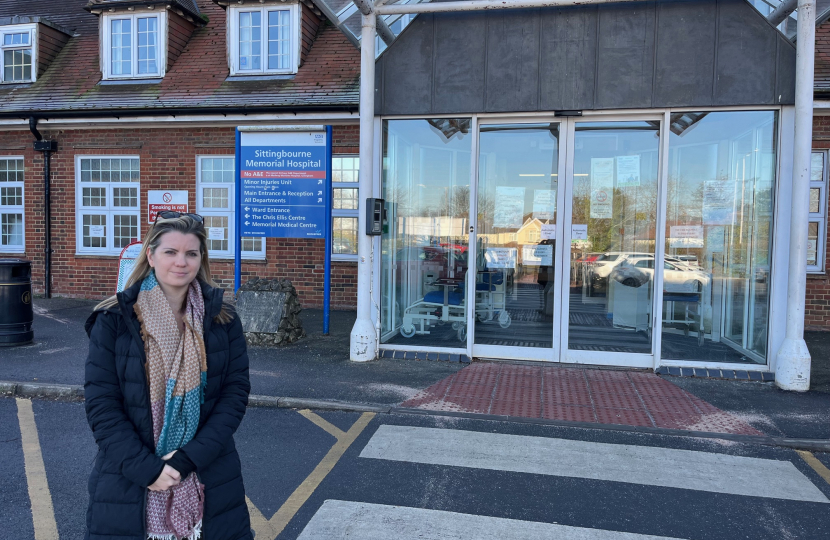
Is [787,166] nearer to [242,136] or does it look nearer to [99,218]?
[242,136]

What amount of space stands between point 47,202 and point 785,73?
13.4 metres

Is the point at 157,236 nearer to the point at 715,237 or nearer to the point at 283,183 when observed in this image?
the point at 283,183

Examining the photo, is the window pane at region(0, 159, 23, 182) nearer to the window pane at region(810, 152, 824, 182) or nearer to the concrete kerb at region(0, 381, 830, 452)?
the concrete kerb at region(0, 381, 830, 452)

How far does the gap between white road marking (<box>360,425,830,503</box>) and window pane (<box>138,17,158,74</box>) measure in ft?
35.3

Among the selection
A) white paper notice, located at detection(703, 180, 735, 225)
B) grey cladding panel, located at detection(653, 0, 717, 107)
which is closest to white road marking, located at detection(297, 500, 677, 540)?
white paper notice, located at detection(703, 180, 735, 225)

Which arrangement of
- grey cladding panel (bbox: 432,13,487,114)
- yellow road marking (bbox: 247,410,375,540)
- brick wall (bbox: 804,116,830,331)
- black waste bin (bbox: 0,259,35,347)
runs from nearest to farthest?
yellow road marking (bbox: 247,410,375,540) → grey cladding panel (bbox: 432,13,487,114) → black waste bin (bbox: 0,259,35,347) → brick wall (bbox: 804,116,830,331)

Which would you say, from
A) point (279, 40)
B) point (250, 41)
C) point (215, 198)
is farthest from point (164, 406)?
point (250, 41)

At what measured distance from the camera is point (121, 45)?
12758 mm

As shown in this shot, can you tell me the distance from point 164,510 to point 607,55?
6.89m

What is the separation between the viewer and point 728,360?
285 inches

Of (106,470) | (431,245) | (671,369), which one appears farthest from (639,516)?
(431,245)

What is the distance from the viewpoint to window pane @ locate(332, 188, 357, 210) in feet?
39.0

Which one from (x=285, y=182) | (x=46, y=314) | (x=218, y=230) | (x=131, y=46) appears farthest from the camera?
(x=131, y=46)

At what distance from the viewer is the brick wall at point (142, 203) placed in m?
11.8
